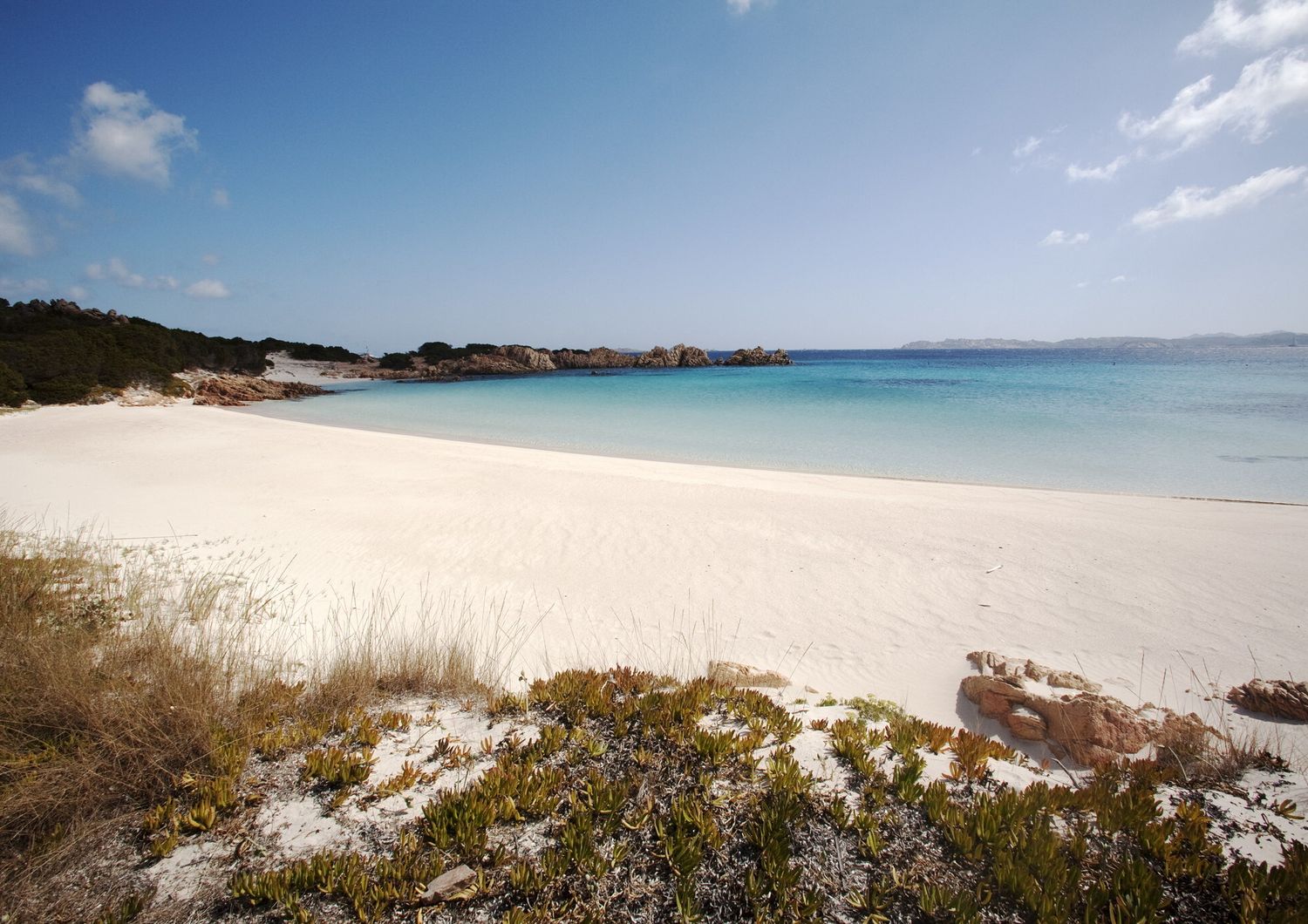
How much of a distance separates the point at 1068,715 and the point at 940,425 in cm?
2275

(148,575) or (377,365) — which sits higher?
(377,365)

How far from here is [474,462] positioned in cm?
1527

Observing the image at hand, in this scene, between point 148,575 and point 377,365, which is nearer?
point 148,575

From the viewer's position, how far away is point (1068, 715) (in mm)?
4027

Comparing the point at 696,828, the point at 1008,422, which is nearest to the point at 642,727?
the point at 696,828

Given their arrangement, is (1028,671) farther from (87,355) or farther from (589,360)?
(589,360)

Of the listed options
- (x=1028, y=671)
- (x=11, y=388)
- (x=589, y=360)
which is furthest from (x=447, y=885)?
(x=589, y=360)

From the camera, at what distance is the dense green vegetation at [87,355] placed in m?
26.5

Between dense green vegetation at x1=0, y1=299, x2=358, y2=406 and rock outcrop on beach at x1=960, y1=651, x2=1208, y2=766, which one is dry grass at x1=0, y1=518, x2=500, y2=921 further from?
dense green vegetation at x1=0, y1=299, x2=358, y2=406

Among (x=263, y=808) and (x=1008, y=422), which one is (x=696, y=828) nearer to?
(x=263, y=808)

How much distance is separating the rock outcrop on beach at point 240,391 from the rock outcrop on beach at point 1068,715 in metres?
40.9

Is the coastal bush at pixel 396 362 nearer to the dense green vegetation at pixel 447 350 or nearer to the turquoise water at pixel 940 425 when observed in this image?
the dense green vegetation at pixel 447 350

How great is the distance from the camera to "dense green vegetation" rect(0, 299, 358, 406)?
1045 inches

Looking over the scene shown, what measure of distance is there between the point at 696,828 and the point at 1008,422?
27.4 metres
